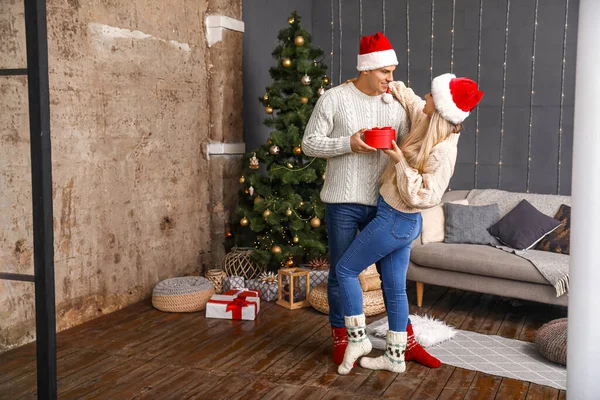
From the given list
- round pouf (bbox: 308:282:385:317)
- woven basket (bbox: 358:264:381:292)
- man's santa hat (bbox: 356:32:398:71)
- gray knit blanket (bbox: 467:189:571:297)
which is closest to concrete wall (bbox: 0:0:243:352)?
round pouf (bbox: 308:282:385:317)

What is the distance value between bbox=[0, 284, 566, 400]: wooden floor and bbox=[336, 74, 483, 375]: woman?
0.23 meters

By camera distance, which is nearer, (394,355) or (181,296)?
(394,355)

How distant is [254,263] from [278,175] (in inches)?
31.2

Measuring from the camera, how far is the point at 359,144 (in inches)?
121

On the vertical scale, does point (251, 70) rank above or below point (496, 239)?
above

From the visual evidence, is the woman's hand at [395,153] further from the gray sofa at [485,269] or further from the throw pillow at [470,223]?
the throw pillow at [470,223]

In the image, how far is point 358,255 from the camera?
10.6 feet

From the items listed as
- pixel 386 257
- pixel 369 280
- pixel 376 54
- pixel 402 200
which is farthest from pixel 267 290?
pixel 376 54

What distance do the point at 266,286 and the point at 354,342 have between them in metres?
1.68

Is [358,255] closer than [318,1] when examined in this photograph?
Yes

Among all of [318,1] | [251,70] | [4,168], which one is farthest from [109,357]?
[318,1]

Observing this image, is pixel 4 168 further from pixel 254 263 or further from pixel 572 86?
pixel 572 86

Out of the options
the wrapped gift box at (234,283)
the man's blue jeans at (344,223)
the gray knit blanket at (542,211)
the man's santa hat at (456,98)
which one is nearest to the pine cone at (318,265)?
the wrapped gift box at (234,283)

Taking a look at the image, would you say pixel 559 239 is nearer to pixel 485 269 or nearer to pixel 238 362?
pixel 485 269
